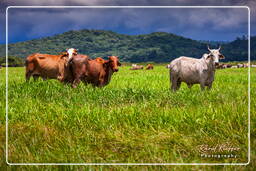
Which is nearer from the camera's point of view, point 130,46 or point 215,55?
point 130,46

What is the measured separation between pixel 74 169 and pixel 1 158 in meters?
1.07

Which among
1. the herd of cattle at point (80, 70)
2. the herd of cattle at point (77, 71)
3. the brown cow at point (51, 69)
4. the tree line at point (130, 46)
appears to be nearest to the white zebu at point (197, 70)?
the herd of cattle at point (80, 70)

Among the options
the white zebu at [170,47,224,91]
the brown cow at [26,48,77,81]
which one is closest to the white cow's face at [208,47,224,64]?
the white zebu at [170,47,224,91]

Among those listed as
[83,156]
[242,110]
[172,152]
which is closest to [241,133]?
[242,110]

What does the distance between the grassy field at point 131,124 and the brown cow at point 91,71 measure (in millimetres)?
2947

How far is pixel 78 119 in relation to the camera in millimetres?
5074

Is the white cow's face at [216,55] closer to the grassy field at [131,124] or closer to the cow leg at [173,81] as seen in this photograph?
the grassy field at [131,124]

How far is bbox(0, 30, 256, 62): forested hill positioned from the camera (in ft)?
16.6

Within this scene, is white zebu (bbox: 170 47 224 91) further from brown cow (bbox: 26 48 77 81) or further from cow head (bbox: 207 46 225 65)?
brown cow (bbox: 26 48 77 81)

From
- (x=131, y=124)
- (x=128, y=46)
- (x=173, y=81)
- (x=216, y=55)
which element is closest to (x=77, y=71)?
(x=173, y=81)

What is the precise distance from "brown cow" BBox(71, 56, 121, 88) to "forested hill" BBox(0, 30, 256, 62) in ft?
11.8

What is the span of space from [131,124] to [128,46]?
1.37 metres

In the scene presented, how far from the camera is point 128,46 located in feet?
18.0

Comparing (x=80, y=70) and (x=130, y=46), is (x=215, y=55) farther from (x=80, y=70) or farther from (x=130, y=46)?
(x=80, y=70)
